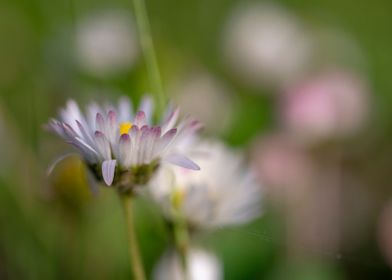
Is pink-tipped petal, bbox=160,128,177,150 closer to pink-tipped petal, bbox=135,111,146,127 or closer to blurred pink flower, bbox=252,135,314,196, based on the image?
pink-tipped petal, bbox=135,111,146,127

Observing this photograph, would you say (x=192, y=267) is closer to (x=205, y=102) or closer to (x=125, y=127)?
(x=125, y=127)

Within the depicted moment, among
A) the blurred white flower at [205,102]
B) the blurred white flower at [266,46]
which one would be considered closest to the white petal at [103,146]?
the blurred white flower at [205,102]

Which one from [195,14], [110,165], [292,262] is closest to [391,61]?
[195,14]

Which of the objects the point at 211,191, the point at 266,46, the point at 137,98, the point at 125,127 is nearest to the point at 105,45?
the point at 137,98

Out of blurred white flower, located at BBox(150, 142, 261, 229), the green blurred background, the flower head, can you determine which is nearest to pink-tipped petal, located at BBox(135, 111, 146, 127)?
the flower head

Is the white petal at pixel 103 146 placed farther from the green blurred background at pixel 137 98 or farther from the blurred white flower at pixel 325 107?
the blurred white flower at pixel 325 107

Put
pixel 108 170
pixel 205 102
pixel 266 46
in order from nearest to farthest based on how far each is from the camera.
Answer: pixel 108 170, pixel 205 102, pixel 266 46
